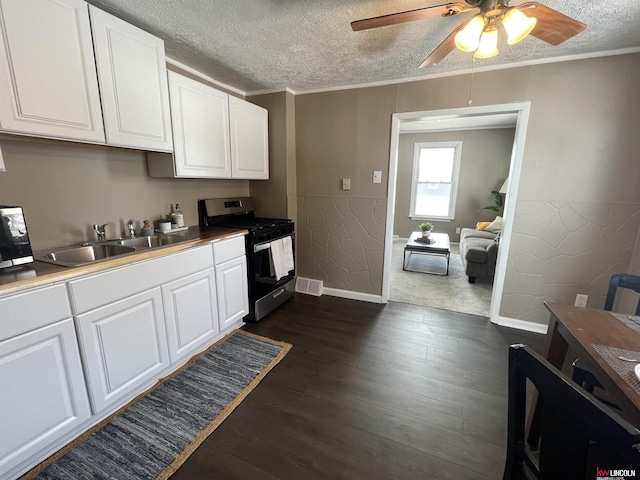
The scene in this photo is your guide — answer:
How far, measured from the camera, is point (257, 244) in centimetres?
252

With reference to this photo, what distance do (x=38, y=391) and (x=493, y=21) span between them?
2811mm

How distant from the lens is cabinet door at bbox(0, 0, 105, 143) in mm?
1246

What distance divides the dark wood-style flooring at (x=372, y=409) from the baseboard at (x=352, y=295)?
21.5 inches

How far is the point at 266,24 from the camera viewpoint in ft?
5.71

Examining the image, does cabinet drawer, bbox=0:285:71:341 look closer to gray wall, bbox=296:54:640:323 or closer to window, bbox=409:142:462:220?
gray wall, bbox=296:54:640:323

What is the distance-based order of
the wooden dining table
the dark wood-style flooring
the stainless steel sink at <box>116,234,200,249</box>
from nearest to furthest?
1. the wooden dining table
2. the dark wood-style flooring
3. the stainless steel sink at <box>116,234,200,249</box>

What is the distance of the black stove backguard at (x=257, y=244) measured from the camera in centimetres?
254

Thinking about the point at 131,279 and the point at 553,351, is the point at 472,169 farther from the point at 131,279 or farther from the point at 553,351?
the point at 131,279

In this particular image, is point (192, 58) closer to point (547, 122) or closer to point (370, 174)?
point (370, 174)

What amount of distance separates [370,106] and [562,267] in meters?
2.38

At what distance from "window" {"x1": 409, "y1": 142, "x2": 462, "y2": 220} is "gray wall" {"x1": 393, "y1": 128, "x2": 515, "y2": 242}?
10cm

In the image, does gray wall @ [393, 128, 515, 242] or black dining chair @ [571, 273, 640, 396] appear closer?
black dining chair @ [571, 273, 640, 396]

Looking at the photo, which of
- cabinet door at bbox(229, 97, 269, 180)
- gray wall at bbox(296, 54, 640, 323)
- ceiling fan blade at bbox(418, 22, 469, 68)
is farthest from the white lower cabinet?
ceiling fan blade at bbox(418, 22, 469, 68)

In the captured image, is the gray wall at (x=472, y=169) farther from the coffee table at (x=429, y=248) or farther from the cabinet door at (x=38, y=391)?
the cabinet door at (x=38, y=391)
